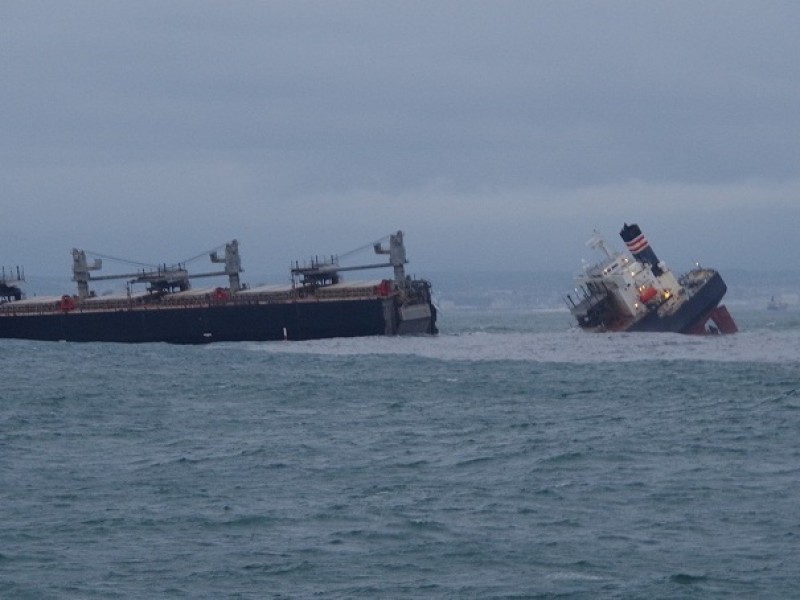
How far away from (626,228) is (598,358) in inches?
831

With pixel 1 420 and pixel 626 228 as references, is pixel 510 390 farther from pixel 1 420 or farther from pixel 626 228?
pixel 626 228

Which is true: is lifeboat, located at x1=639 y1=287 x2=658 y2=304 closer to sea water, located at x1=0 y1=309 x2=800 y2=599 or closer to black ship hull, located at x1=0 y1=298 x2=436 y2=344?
black ship hull, located at x1=0 y1=298 x2=436 y2=344

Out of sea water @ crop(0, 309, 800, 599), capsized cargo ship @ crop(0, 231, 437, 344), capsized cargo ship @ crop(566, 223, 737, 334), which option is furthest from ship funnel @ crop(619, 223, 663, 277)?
sea water @ crop(0, 309, 800, 599)

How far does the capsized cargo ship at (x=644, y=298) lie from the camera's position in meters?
70.8

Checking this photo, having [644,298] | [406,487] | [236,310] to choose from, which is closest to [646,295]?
[644,298]

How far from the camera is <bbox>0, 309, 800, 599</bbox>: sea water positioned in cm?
1920

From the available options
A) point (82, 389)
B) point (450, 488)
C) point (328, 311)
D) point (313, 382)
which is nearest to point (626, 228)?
point (328, 311)

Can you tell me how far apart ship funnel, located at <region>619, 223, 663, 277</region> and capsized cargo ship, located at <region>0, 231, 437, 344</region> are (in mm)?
12156

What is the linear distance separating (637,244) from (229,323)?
23001 millimetres

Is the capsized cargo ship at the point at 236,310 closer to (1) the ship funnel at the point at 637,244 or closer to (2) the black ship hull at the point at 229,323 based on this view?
(2) the black ship hull at the point at 229,323

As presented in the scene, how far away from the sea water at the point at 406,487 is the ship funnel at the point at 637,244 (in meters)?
27.3

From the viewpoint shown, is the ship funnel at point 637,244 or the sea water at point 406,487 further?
the ship funnel at point 637,244

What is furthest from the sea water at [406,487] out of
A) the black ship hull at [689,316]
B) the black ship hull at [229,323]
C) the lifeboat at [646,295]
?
the black ship hull at [229,323]

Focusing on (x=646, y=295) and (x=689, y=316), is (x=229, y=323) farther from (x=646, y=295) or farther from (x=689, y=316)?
(x=689, y=316)
